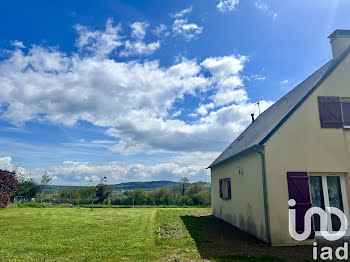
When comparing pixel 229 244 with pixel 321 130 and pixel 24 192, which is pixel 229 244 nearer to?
pixel 321 130

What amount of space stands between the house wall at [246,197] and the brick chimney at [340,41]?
560cm

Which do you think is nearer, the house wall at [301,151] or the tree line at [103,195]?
the house wall at [301,151]

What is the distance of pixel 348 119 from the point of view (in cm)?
910

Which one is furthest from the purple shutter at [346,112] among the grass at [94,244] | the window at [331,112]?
the grass at [94,244]

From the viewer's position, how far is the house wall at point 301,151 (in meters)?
7.93

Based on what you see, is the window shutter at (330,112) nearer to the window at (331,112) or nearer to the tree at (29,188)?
the window at (331,112)

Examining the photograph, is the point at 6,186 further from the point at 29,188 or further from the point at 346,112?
the point at 346,112

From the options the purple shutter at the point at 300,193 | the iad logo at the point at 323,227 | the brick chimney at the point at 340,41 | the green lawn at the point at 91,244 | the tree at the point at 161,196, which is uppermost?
the brick chimney at the point at 340,41

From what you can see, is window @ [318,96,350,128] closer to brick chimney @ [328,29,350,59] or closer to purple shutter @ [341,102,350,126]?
purple shutter @ [341,102,350,126]

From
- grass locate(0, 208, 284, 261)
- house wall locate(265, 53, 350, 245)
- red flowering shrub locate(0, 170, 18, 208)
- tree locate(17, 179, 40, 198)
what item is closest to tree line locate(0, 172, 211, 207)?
tree locate(17, 179, 40, 198)

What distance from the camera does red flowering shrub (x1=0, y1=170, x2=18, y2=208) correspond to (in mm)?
18772

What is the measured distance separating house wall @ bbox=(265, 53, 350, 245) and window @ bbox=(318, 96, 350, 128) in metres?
0.15

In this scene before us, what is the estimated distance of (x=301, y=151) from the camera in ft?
27.6

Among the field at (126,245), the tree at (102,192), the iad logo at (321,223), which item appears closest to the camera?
the field at (126,245)
